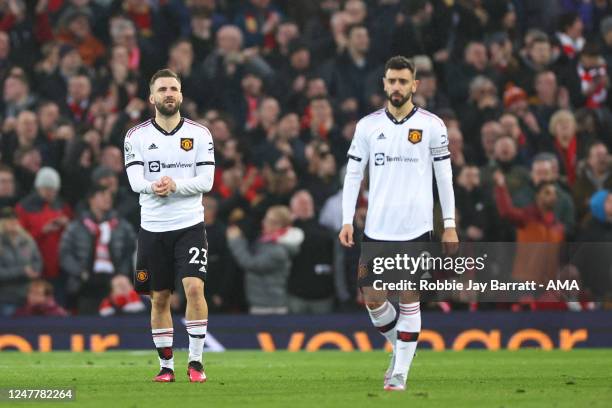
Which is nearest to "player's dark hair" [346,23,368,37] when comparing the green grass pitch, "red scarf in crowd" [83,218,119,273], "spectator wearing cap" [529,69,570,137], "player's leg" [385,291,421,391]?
"spectator wearing cap" [529,69,570,137]

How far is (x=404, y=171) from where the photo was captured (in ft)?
39.6

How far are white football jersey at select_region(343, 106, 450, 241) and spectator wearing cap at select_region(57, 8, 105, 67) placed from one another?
11862 mm

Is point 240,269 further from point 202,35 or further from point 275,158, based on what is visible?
point 202,35

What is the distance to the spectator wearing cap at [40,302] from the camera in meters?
19.4

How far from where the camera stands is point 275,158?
20.9m

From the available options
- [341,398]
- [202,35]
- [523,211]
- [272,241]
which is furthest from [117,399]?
[202,35]

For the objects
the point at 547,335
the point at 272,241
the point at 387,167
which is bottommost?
the point at 547,335

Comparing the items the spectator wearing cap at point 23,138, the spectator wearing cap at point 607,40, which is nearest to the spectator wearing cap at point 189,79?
the spectator wearing cap at point 23,138

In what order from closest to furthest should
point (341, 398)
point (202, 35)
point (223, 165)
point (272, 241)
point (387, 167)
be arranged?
point (341, 398), point (387, 167), point (272, 241), point (223, 165), point (202, 35)

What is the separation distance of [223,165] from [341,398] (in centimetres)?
989

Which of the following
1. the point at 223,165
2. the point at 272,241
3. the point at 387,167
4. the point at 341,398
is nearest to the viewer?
the point at 341,398

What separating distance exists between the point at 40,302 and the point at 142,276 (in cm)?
700

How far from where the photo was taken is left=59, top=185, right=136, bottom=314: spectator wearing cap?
63.7ft

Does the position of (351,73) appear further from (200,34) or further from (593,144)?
(593,144)
